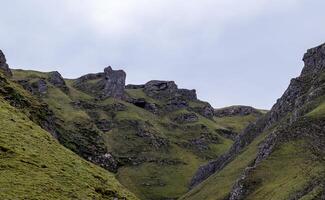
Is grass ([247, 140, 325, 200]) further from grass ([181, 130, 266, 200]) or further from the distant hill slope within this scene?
grass ([181, 130, 266, 200])

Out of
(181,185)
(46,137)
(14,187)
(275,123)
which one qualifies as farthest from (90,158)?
(14,187)

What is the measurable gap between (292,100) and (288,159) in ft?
176

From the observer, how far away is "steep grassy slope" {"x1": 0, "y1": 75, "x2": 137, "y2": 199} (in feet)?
A: 139

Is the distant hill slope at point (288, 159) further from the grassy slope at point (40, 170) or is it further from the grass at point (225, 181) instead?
the grassy slope at point (40, 170)

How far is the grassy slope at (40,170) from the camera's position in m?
42.2

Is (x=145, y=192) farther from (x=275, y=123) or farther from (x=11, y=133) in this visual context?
(x=11, y=133)

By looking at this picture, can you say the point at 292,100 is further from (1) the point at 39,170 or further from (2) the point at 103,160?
(1) the point at 39,170

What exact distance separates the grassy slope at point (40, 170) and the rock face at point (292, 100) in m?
79.8

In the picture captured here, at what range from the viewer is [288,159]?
316 feet

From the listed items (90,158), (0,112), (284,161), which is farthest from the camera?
(90,158)

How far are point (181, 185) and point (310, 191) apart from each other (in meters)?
126

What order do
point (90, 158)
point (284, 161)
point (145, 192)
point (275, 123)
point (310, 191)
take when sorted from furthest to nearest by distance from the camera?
1. point (145, 192)
2. point (275, 123)
3. point (90, 158)
4. point (284, 161)
5. point (310, 191)

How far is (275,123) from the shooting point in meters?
147

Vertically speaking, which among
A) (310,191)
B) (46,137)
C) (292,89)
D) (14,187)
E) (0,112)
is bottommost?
(310,191)
